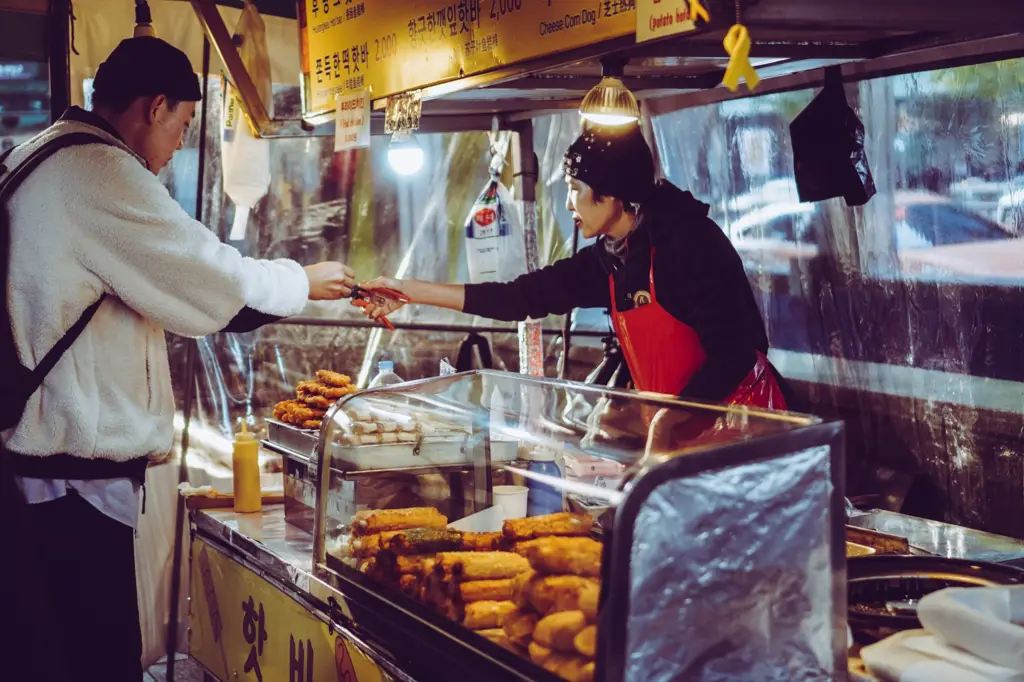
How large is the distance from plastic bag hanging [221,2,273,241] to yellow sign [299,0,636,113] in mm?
256

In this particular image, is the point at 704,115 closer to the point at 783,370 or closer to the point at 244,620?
the point at 783,370

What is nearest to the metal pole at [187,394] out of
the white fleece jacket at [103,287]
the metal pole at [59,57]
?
the metal pole at [59,57]

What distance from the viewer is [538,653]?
228cm

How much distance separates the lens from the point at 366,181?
746 cm

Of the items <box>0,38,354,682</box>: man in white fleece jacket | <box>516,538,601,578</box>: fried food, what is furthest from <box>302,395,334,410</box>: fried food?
<box>516,538,601,578</box>: fried food

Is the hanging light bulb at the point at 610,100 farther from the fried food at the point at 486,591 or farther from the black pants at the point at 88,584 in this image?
the black pants at the point at 88,584

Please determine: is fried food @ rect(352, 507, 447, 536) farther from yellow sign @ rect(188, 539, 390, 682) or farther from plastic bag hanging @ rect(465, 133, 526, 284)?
plastic bag hanging @ rect(465, 133, 526, 284)

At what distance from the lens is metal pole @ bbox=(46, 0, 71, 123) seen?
5.76 m

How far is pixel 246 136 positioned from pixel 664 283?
2.74 meters

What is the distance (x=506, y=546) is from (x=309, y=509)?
1545 mm

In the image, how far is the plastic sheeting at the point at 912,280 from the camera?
4523 mm

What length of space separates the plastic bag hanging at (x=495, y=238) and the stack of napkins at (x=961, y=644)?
3.16 m

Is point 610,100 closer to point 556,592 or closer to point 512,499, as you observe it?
point 512,499

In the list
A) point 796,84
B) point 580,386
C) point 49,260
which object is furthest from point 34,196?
point 796,84
